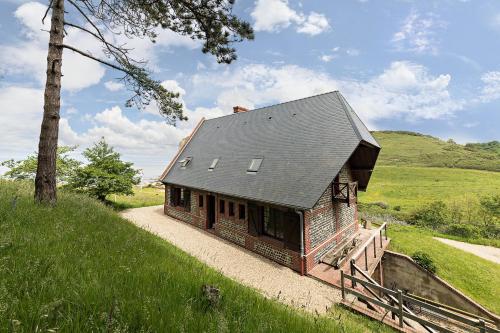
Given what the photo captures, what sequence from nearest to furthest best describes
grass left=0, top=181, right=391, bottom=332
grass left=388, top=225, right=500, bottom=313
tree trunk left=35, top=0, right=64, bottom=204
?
grass left=0, top=181, right=391, bottom=332 → tree trunk left=35, top=0, right=64, bottom=204 → grass left=388, top=225, right=500, bottom=313

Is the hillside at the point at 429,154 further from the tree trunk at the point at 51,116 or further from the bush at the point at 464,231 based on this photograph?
the tree trunk at the point at 51,116

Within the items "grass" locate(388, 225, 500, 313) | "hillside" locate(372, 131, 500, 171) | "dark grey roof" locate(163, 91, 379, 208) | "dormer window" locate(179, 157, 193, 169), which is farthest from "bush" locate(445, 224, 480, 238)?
"hillside" locate(372, 131, 500, 171)

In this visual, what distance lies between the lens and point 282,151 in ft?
49.4

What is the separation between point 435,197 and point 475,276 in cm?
3335

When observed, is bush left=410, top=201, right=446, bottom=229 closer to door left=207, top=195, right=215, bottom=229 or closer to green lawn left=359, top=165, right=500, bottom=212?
green lawn left=359, top=165, right=500, bottom=212

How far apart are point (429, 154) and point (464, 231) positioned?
81.6 m

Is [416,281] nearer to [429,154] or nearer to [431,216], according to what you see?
[431,216]

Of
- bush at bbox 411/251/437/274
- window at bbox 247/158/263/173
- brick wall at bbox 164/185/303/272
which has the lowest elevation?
bush at bbox 411/251/437/274

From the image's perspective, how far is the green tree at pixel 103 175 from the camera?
20.5 meters

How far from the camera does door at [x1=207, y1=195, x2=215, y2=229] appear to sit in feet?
58.0

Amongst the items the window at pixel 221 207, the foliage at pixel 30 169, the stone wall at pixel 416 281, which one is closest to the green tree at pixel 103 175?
the foliage at pixel 30 169

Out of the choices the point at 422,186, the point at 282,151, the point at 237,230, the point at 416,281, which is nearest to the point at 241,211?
the point at 237,230

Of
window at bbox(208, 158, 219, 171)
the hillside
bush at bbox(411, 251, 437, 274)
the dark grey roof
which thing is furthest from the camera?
the hillside

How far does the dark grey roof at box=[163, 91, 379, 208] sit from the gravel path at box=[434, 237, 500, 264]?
45.1 ft
